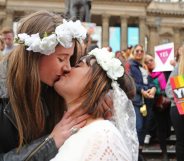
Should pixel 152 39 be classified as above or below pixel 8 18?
below

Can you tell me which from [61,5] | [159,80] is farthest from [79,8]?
[61,5]

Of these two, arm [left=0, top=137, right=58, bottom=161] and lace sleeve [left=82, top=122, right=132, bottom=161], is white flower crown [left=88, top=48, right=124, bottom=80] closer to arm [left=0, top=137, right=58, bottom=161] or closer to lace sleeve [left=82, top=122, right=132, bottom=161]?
lace sleeve [left=82, top=122, right=132, bottom=161]

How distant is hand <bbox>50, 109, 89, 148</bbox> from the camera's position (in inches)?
74.7

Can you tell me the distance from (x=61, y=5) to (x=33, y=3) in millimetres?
3310

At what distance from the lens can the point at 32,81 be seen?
209 cm

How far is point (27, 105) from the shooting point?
2111 mm

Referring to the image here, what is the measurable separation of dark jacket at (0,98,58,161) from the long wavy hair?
4cm

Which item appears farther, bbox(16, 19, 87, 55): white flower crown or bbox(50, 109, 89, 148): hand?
bbox(16, 19, 87, 55): white flower crown

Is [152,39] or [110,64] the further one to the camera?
[152,39]

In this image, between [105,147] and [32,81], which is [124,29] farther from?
[105,147]

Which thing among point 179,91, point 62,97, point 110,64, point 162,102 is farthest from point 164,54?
point 110,64

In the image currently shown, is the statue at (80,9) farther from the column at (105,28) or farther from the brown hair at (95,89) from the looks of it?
the column at (105,28)

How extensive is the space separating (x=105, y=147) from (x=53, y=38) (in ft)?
2.12

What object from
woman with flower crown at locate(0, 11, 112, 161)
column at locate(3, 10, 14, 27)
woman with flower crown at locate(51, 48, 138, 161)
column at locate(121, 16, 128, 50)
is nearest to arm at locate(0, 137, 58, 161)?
woman with flower crown at locate(0, 11, 112, 161)
